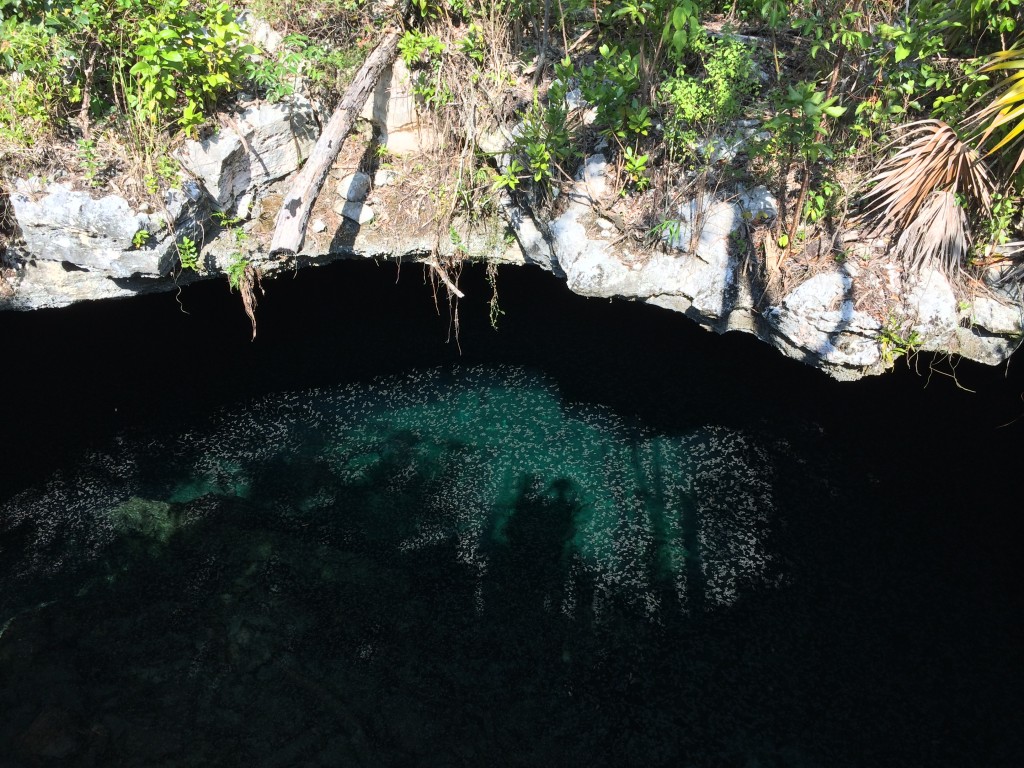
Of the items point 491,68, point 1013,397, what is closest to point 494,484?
point 491,68

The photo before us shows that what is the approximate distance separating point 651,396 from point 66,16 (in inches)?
197

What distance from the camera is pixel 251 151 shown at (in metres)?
4.99

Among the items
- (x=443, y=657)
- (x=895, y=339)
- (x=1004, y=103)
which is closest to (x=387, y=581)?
(x=443, y=657)

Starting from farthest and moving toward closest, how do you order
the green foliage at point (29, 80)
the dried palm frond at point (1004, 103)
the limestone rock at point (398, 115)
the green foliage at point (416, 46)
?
the limestone rock at point (398, 115) < the green foliage at point (416, 46) < the green foliage at point (29, 80) < the dried palm frond at point (1004, 103)

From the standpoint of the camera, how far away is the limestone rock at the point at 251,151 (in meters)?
4.80

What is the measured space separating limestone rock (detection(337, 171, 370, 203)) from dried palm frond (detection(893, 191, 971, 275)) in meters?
3.71

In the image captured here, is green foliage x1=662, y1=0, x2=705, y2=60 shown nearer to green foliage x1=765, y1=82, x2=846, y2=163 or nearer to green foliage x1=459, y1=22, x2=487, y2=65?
green foliage x1=765, y1=82, x2=846, y2=163

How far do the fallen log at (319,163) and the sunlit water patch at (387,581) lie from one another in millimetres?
1990

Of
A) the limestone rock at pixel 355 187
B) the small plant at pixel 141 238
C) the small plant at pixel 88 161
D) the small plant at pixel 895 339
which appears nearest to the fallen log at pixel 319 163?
the limestone rock at pixel 355 187

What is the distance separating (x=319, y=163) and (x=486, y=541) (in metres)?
2.90

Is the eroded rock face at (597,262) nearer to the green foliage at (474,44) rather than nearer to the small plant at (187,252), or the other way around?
the small plant at (187,252)

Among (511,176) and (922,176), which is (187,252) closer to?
(511,176)

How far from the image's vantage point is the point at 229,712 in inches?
173

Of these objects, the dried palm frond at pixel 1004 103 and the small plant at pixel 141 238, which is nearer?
the dried palm frond at pixel 1004 103
